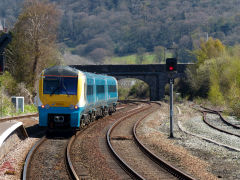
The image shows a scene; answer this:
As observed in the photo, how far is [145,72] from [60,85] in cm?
4801

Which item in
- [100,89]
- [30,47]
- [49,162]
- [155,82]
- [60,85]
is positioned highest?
[30,47]

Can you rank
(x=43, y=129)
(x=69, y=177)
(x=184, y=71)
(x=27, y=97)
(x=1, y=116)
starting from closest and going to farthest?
(x=69, y=177)
(x=43, y=129)
(x=1, y=116)
(x=27, y=97)
(x=184, y=71)

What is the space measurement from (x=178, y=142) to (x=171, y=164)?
178 inches

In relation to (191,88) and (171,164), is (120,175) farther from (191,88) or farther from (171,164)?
(191,88)

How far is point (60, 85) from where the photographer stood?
16969 mm

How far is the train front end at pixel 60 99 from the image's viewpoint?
1680 cm

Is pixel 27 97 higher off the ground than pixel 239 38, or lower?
lower

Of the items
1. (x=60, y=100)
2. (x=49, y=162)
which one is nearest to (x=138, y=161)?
(x=49, y=162)

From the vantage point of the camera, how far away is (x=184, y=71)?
60.3m

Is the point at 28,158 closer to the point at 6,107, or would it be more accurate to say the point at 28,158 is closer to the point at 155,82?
the point at 6,107

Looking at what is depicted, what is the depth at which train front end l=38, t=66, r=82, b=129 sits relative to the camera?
16.8 m

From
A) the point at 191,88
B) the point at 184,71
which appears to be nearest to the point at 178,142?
the point at 191,88

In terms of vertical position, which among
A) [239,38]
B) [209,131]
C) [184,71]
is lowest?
[209,131]

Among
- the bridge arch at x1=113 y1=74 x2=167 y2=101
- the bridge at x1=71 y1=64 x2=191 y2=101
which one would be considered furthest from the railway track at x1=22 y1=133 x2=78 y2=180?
the bridge arch at x1=113 y1=74 x2=167 y2=101
